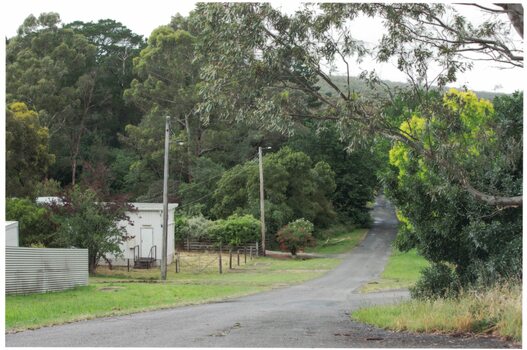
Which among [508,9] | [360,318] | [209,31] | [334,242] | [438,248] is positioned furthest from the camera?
[334,242]

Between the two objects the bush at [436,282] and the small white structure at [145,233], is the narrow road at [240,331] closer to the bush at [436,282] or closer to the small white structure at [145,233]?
the bush at [436,282]

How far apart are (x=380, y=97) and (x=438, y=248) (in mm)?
3962

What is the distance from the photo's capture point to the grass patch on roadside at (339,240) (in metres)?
43.4

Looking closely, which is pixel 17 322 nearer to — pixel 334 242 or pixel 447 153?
pixel 447 153

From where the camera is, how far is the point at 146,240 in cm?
3262

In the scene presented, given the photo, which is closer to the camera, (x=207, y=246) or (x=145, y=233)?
(x=145, y=233)

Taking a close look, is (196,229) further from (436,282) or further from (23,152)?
(436,282)

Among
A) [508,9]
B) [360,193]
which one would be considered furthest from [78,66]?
[508,9]

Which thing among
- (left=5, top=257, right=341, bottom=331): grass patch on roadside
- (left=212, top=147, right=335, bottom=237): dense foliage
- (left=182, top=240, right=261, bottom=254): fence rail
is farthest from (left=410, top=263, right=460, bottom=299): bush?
(left=212, top=147, right=335, bottom=237): dense foliage

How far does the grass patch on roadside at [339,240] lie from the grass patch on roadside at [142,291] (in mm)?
7695

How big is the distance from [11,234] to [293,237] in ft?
67.4

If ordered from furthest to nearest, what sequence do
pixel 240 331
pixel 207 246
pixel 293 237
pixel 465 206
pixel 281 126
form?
pixel 207 246
pixel 293 237
pixel 465 206
pixel 281 126
pixel 240 331

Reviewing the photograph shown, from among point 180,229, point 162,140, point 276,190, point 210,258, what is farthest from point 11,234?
point 162,140

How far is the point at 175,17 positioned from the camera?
5188 centimetres
